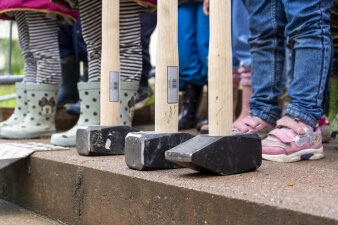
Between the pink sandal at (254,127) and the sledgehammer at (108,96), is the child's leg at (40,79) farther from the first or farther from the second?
the pink sandal at (254,127)

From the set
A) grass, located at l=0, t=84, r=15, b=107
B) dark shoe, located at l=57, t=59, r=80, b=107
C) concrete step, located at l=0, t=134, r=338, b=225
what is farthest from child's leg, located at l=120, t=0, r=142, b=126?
grass, located at l=0, t=84, r=15, b=107

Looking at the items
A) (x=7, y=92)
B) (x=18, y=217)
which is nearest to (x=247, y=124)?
(x=18, y=217)

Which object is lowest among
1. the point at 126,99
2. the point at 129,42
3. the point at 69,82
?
the point at 126,99

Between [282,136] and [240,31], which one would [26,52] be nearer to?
[240,31]

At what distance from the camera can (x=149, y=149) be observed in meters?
1.21

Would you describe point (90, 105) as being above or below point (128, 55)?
below

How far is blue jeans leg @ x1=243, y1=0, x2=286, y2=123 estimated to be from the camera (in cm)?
164

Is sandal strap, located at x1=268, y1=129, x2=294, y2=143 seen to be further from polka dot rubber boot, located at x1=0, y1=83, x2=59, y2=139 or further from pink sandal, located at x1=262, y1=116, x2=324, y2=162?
polka dot rubber boot, located at x1=0, y1=83, x2=59, y2=139

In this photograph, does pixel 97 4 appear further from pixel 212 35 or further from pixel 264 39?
pixel 212 35

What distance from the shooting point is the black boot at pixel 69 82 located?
122 inches

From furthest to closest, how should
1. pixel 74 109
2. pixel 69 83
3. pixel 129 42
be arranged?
pixel 69 83 < pixel 74 109 < pixel 129 42

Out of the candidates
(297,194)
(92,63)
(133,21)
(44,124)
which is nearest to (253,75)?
(133,21)

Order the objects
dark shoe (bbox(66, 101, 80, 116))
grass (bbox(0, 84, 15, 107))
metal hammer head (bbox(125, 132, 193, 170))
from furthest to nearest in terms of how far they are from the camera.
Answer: grass (bbox(0, 84, 15, 107))
dark shoe (bbox(66, 101, 80, 116))
metal hammer head (bbox(125, 132, 193, 170))

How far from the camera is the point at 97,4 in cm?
195
